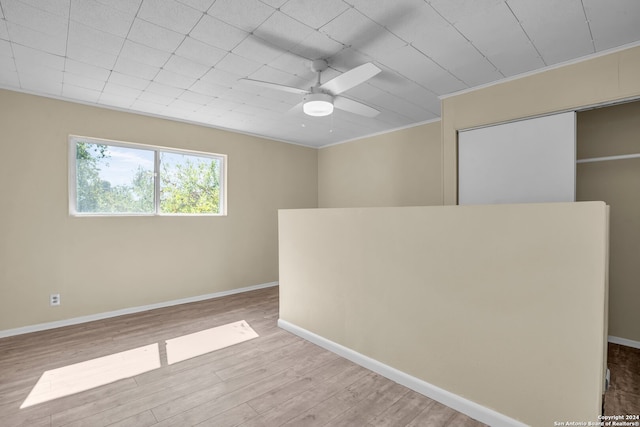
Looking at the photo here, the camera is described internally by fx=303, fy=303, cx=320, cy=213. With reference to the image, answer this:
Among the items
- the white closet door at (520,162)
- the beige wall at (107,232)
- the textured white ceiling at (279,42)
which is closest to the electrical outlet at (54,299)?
the beige wall at (107,232)

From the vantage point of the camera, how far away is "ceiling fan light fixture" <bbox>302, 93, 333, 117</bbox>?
249 centimetres

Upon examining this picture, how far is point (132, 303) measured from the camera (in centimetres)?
397

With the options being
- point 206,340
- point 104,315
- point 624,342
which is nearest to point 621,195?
point 624,342

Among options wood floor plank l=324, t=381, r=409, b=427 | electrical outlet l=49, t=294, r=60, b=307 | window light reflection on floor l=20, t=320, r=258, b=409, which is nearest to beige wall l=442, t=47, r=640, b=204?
wood floor plank l=324, t=381, r=409, b=427

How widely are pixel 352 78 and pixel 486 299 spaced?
1.77m

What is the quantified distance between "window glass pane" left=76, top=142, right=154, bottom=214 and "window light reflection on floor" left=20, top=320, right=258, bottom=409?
193cm

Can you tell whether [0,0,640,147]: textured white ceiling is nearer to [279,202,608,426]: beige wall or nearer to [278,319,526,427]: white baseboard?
[279,202,608,426]: beige wall

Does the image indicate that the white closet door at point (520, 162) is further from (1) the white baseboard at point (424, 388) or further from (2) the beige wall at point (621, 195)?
(1) the white baseboard at point (424, 388)

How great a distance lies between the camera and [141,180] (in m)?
4.14

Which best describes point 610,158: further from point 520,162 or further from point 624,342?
point 624,342

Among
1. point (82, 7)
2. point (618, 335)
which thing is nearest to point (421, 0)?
point (82, 7)

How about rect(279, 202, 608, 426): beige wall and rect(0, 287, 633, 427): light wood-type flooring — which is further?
rect(0, 287, 633, 427): light wood-type flooring

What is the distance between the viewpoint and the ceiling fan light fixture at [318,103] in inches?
98.2

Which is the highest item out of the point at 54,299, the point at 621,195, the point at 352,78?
the point at 352,78
